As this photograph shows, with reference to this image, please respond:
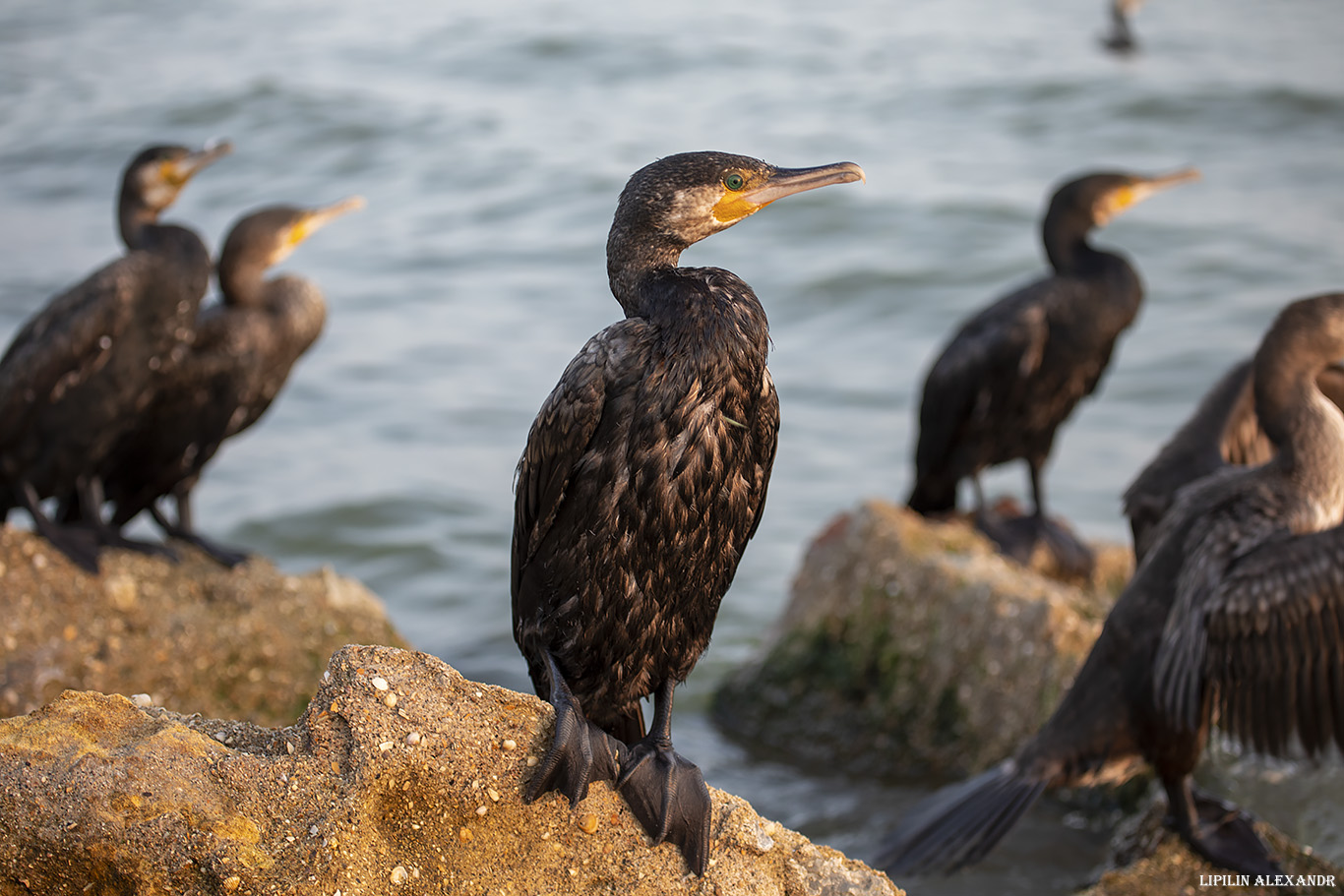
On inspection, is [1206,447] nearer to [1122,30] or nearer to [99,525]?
[99,525]

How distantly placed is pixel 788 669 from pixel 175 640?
2.42 m

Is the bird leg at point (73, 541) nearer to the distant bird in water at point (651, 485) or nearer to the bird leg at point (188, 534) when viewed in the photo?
the bird leg at point (188, 534)

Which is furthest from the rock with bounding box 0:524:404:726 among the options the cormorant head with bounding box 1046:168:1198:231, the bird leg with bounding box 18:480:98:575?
the cormorant head with bounding box 1046:168:1198:231

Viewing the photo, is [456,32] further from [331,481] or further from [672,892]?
[672,892]

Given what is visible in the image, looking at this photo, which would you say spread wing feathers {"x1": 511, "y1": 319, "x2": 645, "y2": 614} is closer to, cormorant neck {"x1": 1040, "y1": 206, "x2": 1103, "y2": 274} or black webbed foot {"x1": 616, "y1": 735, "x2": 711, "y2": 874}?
black webbed foot {"x1": 616, "y1": 735, "x2": 711, "y2": 874}

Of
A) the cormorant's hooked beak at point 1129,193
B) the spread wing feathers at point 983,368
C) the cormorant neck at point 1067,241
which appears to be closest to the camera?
the spread wing feathers at point 983,368

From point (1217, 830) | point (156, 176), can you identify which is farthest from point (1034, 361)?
point (156, 176)

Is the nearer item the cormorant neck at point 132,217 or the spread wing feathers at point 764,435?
the spread wing feathers at point 764,435

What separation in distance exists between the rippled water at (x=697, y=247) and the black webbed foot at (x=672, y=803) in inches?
81.4

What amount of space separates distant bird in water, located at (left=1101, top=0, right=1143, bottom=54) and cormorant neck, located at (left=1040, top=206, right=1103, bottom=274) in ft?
34.4

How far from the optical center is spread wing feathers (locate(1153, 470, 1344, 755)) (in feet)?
12.2

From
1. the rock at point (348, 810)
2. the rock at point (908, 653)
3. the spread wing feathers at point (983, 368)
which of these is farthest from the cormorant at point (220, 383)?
the rock at point (348, 810)

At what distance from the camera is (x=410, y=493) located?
9.27 m

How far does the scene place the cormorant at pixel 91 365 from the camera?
16.5 feet
